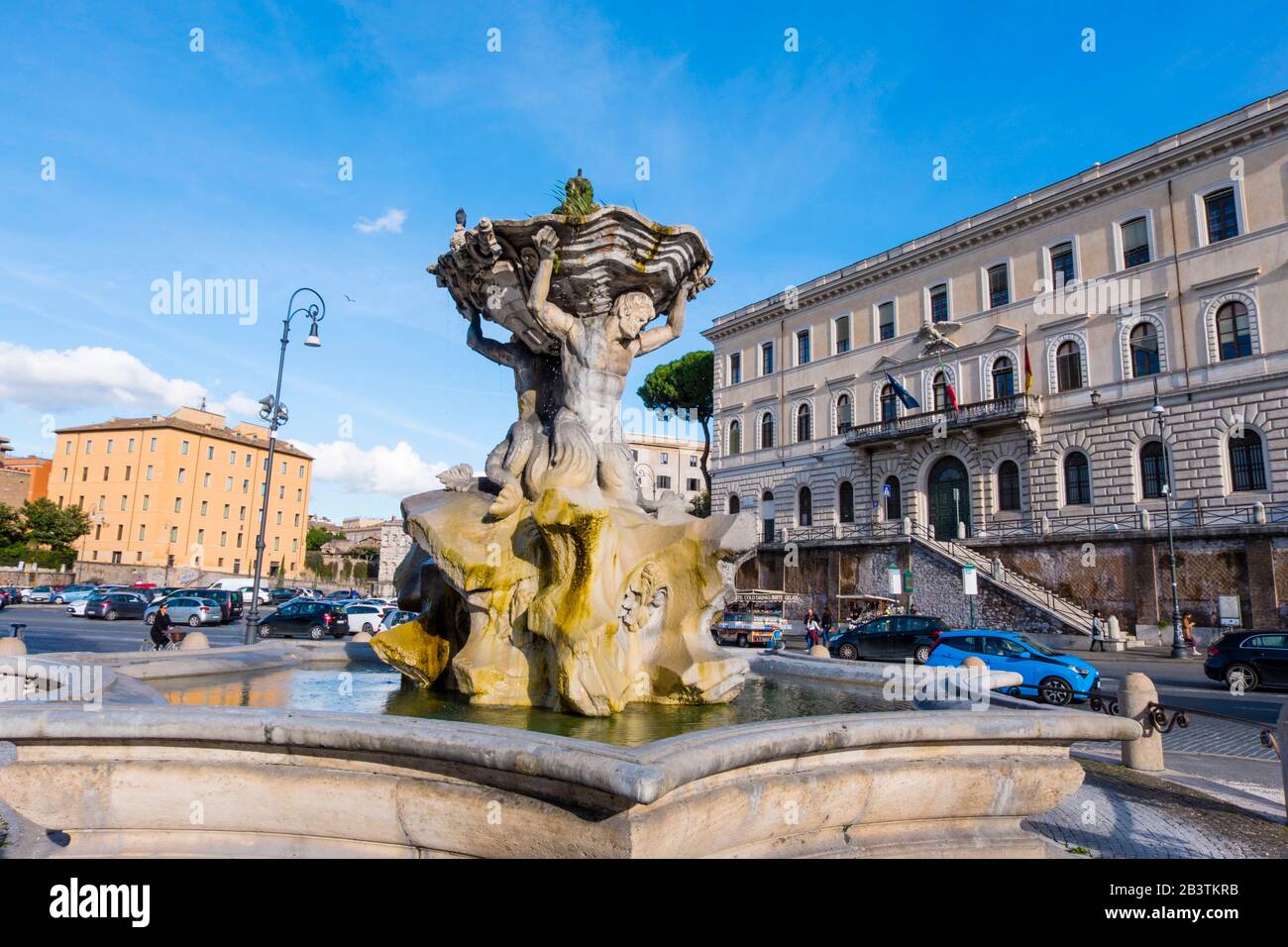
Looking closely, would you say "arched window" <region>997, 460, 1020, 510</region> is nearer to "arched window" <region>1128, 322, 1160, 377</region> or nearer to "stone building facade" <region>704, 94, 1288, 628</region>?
"stone building facade" <region>704, 94, 1288, 628</region>

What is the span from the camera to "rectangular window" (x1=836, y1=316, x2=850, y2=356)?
4044cm

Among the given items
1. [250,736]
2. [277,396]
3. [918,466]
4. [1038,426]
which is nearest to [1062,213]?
[1038,426]

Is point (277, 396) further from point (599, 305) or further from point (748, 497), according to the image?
point (748, 497)

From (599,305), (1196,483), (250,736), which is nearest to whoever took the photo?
(250,736)

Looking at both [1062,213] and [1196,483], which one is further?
[1062,213]

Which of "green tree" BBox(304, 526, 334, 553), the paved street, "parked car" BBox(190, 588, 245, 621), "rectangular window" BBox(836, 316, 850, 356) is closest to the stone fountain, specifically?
the paved street

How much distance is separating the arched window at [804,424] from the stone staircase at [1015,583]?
32.1 ft

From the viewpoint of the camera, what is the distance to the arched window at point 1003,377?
33094 millimetres

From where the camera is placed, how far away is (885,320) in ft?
127

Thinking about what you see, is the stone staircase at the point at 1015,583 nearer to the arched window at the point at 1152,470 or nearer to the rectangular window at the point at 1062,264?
the arched window at the point at 1152,470

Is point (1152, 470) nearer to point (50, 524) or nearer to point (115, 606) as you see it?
point (115, 606)

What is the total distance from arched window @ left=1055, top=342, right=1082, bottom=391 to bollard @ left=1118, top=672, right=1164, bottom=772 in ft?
85.4
